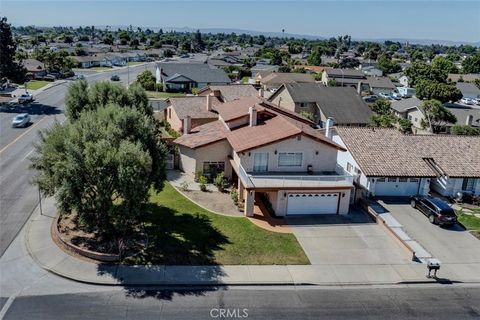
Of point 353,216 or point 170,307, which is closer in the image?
point 170,307

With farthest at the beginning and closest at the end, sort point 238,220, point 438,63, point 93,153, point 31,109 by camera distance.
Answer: point 438,63 < point 31,109 < point 238,220 < point 93,153

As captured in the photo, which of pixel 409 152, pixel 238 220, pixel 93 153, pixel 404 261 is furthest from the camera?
pixel 409 152

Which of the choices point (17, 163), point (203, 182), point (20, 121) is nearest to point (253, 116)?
point (203, 182)

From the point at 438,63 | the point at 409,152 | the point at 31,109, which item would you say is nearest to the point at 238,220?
the point at 409,152

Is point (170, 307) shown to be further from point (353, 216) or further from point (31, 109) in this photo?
point (31, 109)

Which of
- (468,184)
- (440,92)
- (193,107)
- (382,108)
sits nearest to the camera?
(468,184)

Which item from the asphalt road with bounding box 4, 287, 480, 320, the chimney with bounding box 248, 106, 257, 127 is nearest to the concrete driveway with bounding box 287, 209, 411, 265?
the asphalt road with bounding box 4, 287, 480, 320

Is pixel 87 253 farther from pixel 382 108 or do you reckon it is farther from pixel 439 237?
pixel 382 108
